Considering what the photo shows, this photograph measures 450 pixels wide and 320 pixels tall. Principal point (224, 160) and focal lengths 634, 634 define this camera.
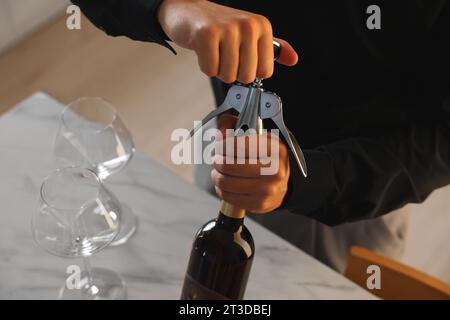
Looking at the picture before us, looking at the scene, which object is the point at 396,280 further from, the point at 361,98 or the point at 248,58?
the point at 248,58

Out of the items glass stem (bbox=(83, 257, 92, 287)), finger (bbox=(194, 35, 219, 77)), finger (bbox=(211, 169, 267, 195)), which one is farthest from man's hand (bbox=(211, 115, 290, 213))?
glass stem (bbox=(83, 257, 92, 287))

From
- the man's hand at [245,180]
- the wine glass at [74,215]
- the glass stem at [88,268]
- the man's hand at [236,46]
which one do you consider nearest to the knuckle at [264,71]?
the man's hand at [236,46]

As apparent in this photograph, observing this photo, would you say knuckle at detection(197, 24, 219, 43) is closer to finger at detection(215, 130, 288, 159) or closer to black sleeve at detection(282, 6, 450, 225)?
finger at detection(215, 130, 288, 159)

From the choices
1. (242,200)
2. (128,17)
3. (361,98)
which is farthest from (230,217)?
(361,98)

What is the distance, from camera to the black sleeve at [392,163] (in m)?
0.93

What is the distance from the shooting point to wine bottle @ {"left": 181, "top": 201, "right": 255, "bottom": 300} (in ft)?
2.39

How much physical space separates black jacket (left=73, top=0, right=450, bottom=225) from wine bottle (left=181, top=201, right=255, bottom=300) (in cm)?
17

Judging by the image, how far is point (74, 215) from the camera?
73 centimetres

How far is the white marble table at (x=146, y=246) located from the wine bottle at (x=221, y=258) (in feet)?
0.47

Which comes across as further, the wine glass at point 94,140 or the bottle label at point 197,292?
the wine glass at point 94,140

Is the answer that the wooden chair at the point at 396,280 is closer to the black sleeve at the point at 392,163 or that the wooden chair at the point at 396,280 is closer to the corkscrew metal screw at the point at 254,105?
the black sleeve at the point at 392,163

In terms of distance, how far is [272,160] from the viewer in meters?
0.75
